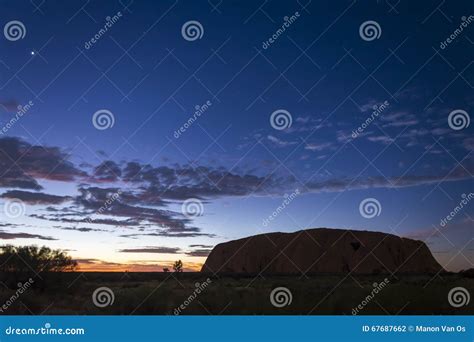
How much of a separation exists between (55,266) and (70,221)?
522 centimetres

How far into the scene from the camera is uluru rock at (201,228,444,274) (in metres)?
45.9

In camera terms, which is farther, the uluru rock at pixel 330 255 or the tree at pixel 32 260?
the uluru rock at pixel 330 255

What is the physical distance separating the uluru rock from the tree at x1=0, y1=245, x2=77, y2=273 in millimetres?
26348

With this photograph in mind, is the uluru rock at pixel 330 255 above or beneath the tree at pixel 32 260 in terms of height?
above

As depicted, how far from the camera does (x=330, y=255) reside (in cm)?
4881

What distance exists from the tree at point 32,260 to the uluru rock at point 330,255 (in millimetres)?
26348

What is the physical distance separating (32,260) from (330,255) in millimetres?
34321

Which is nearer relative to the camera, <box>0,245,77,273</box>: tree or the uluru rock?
<box>0,245,77,273</box>: tree

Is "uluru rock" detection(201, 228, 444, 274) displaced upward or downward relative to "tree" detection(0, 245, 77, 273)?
upward

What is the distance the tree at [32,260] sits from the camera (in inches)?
688

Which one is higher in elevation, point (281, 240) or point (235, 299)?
point (281, 240)
